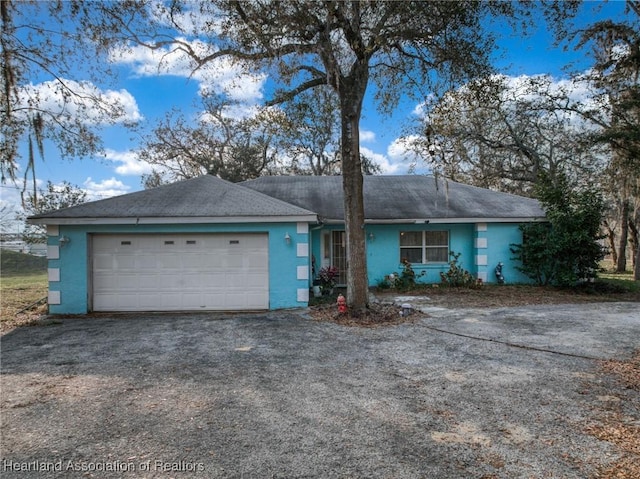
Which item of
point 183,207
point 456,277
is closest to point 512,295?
point 456,277

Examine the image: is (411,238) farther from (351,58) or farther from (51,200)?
(51,200)

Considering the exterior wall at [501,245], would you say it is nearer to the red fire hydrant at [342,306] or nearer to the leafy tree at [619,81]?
the leafy tree at [619,81]

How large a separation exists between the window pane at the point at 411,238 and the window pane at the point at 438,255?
54cm

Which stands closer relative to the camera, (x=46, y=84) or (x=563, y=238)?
(x=46, y=84)

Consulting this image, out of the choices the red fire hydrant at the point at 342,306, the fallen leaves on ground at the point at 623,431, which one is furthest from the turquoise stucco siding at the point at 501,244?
the fallen leaves on ground at the point at 623,431

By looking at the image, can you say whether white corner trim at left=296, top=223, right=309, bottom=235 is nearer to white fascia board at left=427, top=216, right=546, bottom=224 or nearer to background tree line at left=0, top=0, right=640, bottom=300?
background tree line at left=0, top=0, right=640, bottom=300

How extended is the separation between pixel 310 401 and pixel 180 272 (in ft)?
21.1

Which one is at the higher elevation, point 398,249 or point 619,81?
point 619,81

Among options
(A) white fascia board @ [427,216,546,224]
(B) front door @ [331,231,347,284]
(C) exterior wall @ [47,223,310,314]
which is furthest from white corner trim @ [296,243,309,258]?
(A) white fascia board @ [427,216,546,224]

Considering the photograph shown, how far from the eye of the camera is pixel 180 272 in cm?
952

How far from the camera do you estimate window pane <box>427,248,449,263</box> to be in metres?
13.4

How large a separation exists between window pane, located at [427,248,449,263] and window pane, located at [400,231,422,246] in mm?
545

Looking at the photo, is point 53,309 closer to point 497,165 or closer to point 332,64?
point 332,64

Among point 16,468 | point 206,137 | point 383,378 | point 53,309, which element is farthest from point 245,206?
point 206,137
